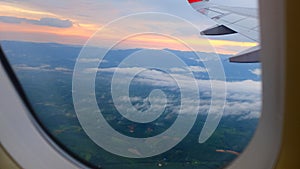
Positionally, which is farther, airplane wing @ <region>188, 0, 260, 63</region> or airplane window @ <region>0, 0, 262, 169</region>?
airplane window @ <region>0, 0, 262, 169</region>

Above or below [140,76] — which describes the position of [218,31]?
above

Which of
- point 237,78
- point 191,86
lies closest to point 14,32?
point 191,86

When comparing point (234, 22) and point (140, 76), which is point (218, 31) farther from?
point (140, 76)

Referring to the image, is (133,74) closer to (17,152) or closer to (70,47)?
(70,47)

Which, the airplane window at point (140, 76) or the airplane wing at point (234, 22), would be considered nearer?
the airplane wing at point (234, 22)

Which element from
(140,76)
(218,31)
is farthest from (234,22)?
(140,76)
